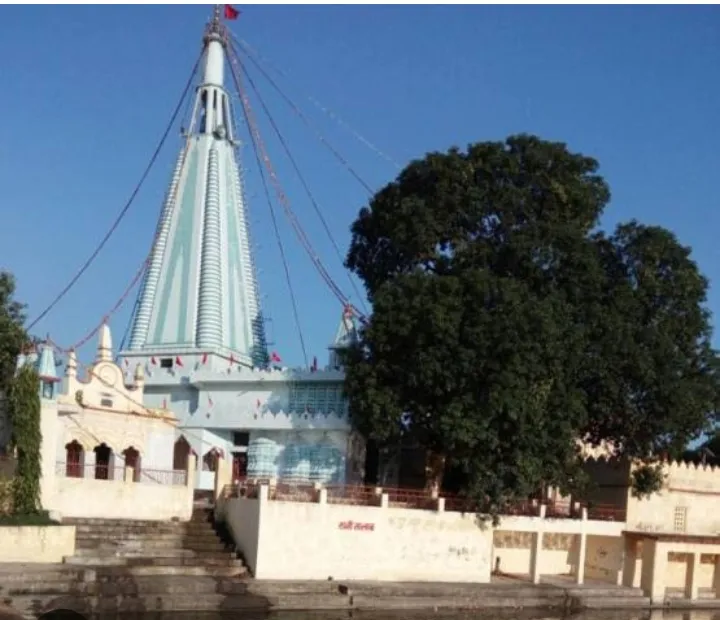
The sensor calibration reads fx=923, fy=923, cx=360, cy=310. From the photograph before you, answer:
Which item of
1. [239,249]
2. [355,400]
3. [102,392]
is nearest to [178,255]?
[239,249]

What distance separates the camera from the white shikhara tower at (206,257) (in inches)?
1289

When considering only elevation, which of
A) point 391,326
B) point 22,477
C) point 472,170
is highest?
point 472,170

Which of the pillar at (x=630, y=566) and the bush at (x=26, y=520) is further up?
the bush at (x=26, y=520)

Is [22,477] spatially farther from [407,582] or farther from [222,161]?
[222,161]

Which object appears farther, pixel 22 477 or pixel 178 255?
pixel 178 255

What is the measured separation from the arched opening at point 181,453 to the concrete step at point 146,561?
8.90 m

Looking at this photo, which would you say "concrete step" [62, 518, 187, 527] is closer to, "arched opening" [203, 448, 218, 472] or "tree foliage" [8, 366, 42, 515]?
"tree foliage" [8, 366, 42, 515]

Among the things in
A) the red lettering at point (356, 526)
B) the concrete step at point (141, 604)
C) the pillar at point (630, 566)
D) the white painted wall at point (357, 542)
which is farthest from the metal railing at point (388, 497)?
the concrete step at point (141, 604)

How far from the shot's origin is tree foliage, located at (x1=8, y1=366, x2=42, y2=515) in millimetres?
21453

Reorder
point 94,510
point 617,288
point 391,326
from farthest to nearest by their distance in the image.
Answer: point 617,288 < point 391,326 < point 94,510

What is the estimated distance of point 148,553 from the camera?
71.8 ft

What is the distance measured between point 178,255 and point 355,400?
38.7 feet

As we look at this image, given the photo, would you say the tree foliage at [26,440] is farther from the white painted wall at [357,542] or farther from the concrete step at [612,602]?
the concrete step at [612,602]

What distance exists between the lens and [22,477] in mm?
21641
